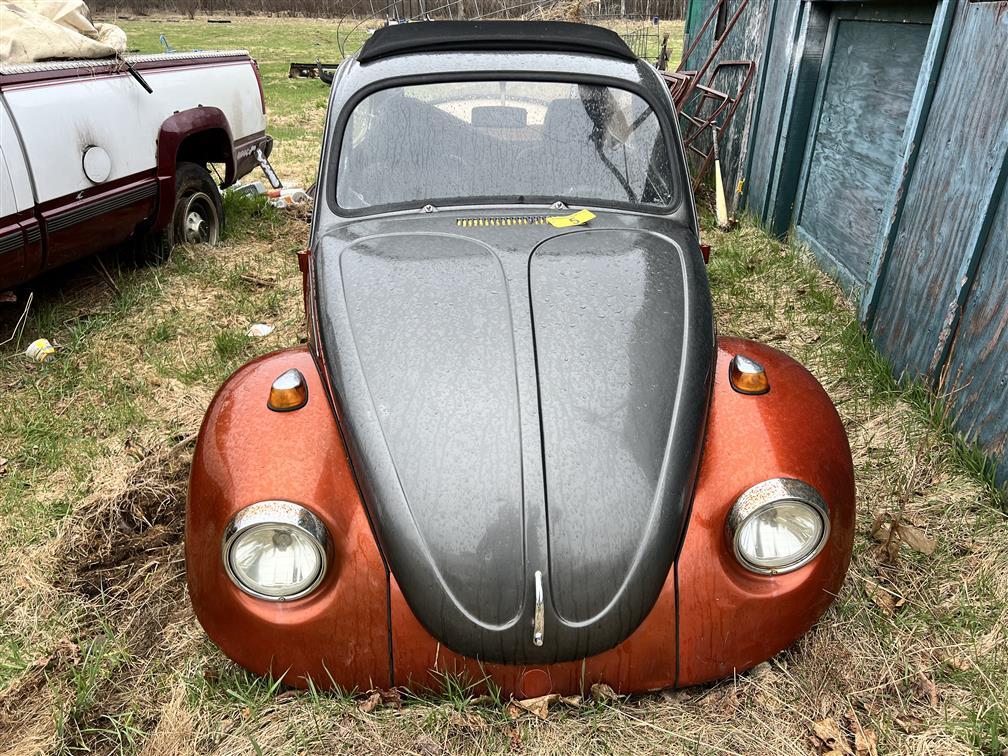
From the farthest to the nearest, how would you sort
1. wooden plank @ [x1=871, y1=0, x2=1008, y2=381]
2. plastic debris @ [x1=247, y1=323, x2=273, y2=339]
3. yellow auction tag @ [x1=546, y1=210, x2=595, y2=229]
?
plastic debris @ [x1=247, y1=323, x2=273, y2=339], wooden plank @ [x1=871, y1=0, x2=1008, y2=381], yellow auction tag @ [x1=546, y1=210, x2=595, y2=229]

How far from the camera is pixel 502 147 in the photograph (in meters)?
2.84

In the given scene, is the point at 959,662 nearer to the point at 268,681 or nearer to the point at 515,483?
the point at 515,483

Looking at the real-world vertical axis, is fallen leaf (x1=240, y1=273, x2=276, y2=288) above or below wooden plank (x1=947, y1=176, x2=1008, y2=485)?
below

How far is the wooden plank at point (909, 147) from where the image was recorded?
3.53 m

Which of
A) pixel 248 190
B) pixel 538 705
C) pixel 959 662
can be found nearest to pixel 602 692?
pixel 538 705

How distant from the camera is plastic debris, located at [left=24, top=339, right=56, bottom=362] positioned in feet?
13.6

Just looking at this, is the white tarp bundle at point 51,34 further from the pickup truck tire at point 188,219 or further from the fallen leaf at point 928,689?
the fallen leaf at point 928,689

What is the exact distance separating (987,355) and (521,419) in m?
2.30

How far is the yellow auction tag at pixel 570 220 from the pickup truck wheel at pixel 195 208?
3.66 metres

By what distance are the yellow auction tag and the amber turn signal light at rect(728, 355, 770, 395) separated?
81cm

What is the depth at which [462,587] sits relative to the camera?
1.81 meters

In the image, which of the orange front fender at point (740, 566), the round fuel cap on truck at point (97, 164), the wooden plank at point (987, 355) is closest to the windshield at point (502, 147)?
the orange front fender at point (740, 566)

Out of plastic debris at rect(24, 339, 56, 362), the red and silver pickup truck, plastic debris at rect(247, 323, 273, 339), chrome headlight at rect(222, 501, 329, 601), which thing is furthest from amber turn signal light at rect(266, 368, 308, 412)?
plastic debris at rect(24, 339, 56, 362)

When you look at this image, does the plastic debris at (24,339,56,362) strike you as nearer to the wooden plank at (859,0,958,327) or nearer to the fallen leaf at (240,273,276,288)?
the fallen leaf at (240,273,276,288)
